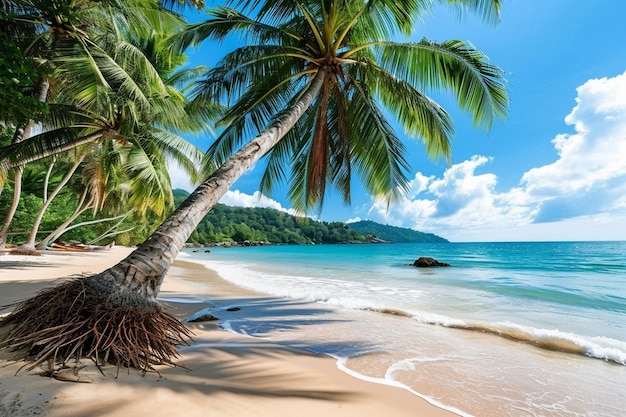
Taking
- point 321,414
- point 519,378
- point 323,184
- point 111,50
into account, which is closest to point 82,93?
point 111,50

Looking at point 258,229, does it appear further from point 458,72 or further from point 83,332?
point 83,332

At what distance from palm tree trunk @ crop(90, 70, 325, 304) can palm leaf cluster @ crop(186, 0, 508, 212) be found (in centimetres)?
158

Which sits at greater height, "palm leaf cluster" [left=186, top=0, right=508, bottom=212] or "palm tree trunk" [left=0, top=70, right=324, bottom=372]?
"palm leaf cluster" [left=186, top=0, right=508, bottom=212]

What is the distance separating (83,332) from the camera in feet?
8.13

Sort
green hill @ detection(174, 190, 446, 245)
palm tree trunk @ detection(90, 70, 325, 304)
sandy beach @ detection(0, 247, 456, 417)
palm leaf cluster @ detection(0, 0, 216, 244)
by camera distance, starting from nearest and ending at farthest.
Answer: sandy beach @ detection(0, 247, 456, 417)
palm tree trunk @ detection(90, 70, 325, 304)
palm leaf cluster @ detection(0, 0, 216, 244)
green hill @ detection(174, 190, 446, 245)

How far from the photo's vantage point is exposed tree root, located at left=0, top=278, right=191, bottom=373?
2.36m

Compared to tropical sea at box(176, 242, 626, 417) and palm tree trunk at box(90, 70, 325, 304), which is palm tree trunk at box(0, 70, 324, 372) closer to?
palm tree trunk at box(90, 70, 325, 304)

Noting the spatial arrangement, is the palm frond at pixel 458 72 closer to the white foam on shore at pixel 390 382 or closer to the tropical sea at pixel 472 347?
the tropical sea at pixel 472 347

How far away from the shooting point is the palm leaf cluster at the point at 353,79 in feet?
21.1

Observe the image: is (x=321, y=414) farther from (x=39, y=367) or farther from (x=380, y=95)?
(x=380, y=95)

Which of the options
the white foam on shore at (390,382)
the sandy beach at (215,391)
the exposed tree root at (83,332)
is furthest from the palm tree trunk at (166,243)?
the white foam on shore at (390,382)

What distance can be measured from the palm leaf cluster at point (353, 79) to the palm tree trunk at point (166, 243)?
1.58m

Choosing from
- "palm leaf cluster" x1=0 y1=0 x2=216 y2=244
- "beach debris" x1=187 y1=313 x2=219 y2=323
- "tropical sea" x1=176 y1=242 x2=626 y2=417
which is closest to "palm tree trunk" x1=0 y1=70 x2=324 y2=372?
"beach debris" x1=187 y1=313 x2=219 y2=323

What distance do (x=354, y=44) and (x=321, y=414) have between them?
6.95m
